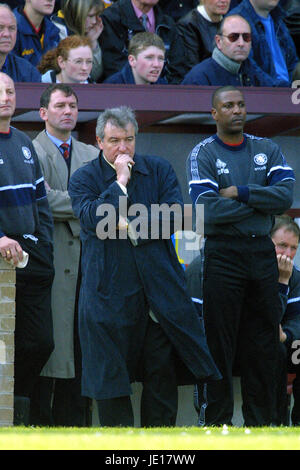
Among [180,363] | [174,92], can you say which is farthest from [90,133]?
[180,363]

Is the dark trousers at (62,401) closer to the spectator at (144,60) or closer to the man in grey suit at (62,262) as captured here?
the man in grey suit at (62,262)

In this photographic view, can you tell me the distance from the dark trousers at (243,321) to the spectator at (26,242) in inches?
42.3

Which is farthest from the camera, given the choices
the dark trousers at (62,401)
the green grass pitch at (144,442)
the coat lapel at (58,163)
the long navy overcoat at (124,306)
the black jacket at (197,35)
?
the black jacket at (197,35)

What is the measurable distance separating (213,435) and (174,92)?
3.95 m

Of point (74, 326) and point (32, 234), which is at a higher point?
point (32, 234)

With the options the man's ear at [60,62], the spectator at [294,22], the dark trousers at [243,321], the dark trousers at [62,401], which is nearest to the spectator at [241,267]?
the dark trousers at [243,321]

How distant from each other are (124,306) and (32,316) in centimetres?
78

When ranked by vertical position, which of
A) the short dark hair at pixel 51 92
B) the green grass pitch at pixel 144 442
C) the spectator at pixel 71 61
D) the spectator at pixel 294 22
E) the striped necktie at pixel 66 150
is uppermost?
the spectator at pixel 294 22

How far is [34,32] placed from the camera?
380 inches

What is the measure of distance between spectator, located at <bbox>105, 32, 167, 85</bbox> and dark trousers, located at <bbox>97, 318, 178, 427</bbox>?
305cm

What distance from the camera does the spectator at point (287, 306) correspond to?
772 centimetres

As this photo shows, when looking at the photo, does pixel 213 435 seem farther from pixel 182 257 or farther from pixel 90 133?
pixel 90 133

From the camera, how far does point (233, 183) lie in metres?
7.25


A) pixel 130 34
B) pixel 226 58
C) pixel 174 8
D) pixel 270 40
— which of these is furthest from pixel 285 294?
pixel 174 8
